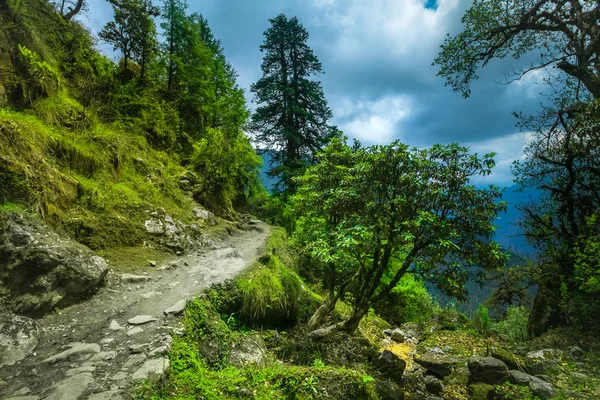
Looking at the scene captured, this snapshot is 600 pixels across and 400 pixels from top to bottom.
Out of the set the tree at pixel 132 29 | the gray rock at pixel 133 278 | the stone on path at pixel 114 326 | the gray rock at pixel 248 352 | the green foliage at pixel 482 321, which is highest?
the tree at pixel 132 29

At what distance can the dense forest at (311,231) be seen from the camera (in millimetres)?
5121

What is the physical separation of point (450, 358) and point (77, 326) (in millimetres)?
10284

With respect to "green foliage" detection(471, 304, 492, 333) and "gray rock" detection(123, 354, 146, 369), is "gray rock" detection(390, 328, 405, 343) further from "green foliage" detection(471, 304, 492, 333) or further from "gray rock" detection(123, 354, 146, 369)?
"gray rock" detection(123, 354, 146, 369)

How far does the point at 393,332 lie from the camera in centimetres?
1160

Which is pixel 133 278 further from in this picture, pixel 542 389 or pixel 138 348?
pixel 542 389

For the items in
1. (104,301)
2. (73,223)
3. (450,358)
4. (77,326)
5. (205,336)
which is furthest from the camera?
(450,358)

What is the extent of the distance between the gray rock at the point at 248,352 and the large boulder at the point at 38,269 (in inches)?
126

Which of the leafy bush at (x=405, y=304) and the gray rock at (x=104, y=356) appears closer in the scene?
the gray rock at (x=104, y=356)

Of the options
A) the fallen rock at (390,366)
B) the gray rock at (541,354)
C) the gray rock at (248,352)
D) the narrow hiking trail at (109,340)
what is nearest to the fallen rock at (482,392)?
the fallen rock at (390,366)

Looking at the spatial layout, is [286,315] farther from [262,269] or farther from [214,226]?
[214,226]

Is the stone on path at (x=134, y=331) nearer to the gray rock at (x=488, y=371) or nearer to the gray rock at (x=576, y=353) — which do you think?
the gray rock at (x=488, y=371)

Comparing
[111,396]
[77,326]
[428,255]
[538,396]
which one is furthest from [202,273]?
[538,396]

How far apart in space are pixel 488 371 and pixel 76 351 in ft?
29.0

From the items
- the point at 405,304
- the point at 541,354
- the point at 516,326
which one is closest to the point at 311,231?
the point at 541,354
